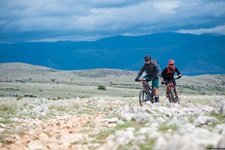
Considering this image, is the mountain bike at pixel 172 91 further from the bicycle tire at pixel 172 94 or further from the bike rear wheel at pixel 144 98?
the bike rear wheel at pixel 144 98

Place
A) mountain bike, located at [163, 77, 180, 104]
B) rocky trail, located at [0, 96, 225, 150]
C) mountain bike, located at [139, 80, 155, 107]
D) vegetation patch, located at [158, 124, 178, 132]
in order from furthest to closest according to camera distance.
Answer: mountain bike, located at [163, 77, 180, 104], mountain bike, located at [139, 80, 155, 107], vegetation patch, located at [158, 124, 178, 132], rocky trail, located at [0, 96, 225, 150]

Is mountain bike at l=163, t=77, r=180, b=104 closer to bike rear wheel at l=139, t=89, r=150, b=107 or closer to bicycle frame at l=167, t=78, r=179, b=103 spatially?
bicycle frame at l=167, t=78, r=179, b=103

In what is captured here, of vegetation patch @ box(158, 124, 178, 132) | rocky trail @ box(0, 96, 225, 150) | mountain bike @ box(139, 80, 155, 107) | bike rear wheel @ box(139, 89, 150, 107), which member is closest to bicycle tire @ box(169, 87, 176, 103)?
mountain bike @ box(139, 80, 155, 107)

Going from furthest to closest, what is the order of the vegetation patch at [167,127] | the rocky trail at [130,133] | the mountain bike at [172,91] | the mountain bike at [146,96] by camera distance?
1. the mountain bike at [172,91]
2. the mountain bike at [146,96]
3. the vegetation patch at [167,127]
4. the rocky trail at [130,133]

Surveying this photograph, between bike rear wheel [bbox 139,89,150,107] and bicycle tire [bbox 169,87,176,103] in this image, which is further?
bicycle tire [bbox 169,87,176,103]

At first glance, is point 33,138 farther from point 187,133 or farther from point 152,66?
point 152,66

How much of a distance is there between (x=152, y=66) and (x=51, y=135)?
27.5 feet

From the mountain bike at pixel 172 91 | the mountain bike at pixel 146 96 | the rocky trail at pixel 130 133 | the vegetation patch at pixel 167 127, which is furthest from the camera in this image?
the mountain bike at pixel 172 91

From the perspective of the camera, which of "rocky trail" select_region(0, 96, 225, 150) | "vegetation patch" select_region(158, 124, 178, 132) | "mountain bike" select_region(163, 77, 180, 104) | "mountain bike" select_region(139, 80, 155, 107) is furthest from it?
"mountain bike" select_region(163, 77, 180, 104)

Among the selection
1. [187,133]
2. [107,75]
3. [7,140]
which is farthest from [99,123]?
[107,75]

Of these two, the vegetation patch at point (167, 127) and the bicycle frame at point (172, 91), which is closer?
the vegetation patch at point (167, 127)

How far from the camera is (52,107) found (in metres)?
21.2

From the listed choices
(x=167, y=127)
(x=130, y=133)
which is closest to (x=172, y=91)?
(x=167, y=127)

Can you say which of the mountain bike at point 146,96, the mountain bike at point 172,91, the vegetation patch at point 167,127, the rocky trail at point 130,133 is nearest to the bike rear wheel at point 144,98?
the mountain bike at point 146,96
